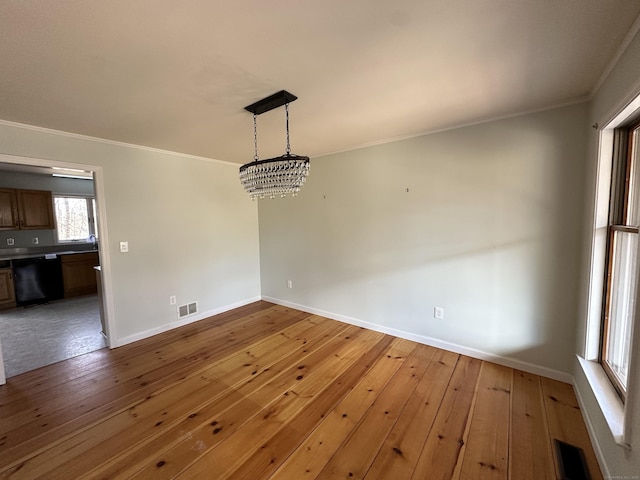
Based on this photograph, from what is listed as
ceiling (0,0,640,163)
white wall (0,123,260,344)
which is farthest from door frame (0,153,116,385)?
ceiling (0,0,640,163)

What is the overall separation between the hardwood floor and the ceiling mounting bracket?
7.77 ft

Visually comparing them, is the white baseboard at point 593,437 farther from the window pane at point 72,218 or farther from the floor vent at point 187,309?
the window pane at point 72,218

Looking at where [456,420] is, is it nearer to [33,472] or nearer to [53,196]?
[33,472]

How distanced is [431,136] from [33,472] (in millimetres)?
4060

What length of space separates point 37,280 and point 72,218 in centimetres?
155

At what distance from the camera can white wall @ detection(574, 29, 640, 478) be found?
1.18 m

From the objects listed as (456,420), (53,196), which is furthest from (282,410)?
(53,196)

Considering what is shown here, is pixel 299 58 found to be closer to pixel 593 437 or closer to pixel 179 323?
pixel 593 437

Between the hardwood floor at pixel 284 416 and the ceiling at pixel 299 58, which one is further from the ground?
the ceiling at pixel 299 58

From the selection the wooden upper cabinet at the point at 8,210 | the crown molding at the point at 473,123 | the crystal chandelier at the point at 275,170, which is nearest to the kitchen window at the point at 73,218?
the wooden upper cabinet at the point at 8,210

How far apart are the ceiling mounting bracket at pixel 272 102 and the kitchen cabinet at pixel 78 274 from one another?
5016 millimetres

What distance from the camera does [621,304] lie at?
1.69m

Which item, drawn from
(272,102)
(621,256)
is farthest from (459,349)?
(272,102)

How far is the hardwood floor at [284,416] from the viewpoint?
1.58m
